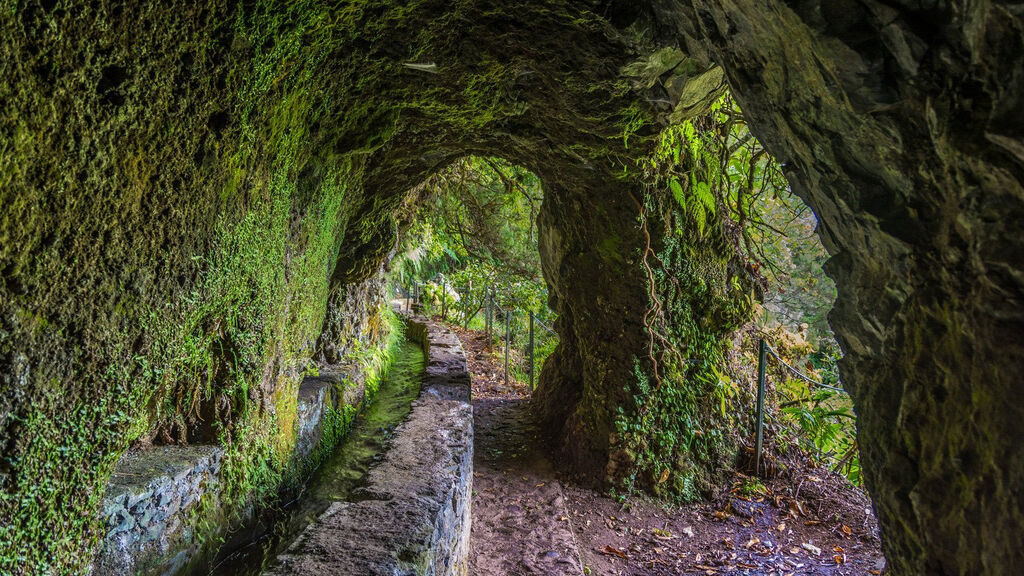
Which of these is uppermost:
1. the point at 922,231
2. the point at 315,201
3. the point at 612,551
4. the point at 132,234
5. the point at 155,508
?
the point at 315,201

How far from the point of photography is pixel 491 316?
34.1 ft

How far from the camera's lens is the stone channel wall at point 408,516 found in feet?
6.81

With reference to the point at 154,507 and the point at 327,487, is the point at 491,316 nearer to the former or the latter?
the point at 327,487

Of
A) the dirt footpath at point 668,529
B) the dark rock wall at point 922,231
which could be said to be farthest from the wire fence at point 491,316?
the dark rock wall at point 922,231

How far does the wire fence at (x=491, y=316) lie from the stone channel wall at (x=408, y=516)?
5.41m

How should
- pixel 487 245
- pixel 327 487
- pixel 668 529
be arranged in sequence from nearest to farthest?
pixel 327 487 → pixel 668 529 → pixel 487 245

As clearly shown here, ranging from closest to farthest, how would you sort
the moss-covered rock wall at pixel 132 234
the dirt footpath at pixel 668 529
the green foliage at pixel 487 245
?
the moss-covered rock wall at pixel 132 234
the dirt footpath at pixel 668 529
the green foliage at pixel 487 245

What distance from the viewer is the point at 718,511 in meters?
4.43

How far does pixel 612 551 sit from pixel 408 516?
210 cm

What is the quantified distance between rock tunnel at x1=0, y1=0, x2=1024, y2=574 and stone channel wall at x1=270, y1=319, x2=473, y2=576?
52cm

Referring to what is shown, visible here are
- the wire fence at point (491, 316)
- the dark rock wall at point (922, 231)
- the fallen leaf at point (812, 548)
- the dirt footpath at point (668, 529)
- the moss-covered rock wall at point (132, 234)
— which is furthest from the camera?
the wire fence at point (491, 316)

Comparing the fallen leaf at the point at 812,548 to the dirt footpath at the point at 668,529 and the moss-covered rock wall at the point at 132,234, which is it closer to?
the dirt footpath at the point at 668,529

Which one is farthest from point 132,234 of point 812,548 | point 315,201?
point 812,548

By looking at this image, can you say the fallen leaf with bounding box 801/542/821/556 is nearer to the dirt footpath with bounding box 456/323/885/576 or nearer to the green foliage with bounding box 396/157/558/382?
the dirt footpath with bounding box 456/323/885/576
